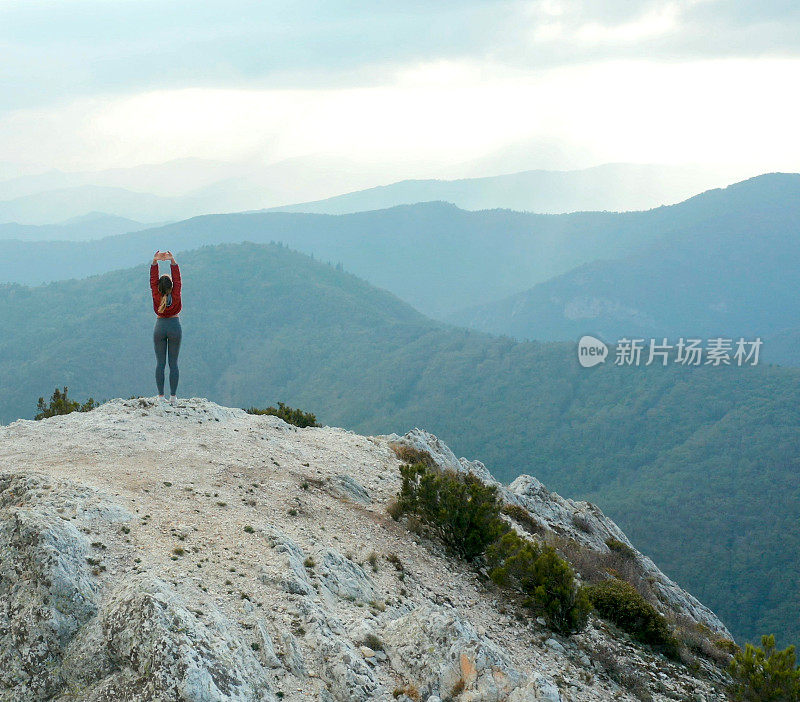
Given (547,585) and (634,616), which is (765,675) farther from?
(547,585)

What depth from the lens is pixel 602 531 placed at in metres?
27.5

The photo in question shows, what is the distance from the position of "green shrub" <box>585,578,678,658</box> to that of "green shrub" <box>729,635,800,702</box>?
1313 mm

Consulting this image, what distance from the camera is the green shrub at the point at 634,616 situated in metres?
13.6

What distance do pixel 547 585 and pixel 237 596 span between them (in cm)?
605

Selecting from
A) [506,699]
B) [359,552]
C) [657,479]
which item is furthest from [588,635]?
[657,479]

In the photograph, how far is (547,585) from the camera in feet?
42.5

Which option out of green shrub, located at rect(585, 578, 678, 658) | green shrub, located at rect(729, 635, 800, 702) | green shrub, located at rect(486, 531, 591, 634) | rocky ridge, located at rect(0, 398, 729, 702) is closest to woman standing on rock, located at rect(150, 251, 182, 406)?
rocky ridge, located at rect(0, 398, 729, 702)

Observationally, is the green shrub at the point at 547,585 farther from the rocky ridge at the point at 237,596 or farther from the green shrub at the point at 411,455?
the green shrub at the point at 411,455

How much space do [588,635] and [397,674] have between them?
187 inches

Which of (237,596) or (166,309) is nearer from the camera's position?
(237,596)

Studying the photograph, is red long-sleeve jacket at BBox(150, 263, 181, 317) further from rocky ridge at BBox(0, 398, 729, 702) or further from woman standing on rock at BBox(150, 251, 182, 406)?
rocky ridge at BBox(0, 398, 729, 702)

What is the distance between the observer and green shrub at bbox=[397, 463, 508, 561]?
48.3 ft

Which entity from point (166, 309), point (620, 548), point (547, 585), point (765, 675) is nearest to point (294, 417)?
point (166, 309)

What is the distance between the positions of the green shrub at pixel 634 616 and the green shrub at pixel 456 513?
97.3 inches
